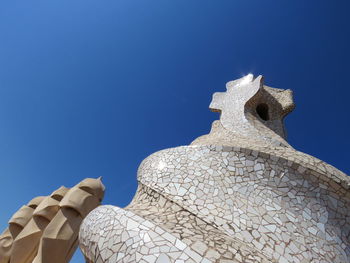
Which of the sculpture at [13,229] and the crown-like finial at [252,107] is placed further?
the crown-like finial at [252,107]

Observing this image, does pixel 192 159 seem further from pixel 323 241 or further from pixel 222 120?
pixel 222 120

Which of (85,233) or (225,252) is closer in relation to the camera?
(225,252)

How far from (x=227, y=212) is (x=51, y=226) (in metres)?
2.16

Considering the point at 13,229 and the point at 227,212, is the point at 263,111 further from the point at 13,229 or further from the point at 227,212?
the point at 13,229

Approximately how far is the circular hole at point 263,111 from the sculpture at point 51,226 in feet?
13.5

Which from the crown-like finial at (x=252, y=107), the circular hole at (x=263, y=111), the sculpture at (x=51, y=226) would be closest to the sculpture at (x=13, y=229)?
the sculpture at (x=51, y=226)

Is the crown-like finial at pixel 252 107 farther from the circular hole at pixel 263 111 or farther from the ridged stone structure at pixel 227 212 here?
the ridged stone structure at pixel 227 212

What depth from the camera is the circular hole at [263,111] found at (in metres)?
6.43

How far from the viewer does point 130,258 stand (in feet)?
7.02

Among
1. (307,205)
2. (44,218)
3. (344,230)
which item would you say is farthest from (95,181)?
(344,230)

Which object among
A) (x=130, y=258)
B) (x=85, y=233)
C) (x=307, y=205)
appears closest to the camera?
(x=130, y=258)

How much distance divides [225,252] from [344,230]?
1.78m

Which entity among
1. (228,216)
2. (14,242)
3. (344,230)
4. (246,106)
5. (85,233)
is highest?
(246,106)

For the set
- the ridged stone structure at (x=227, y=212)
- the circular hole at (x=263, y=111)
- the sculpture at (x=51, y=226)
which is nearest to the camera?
the ridged stone structure at (x=227, y=212)
